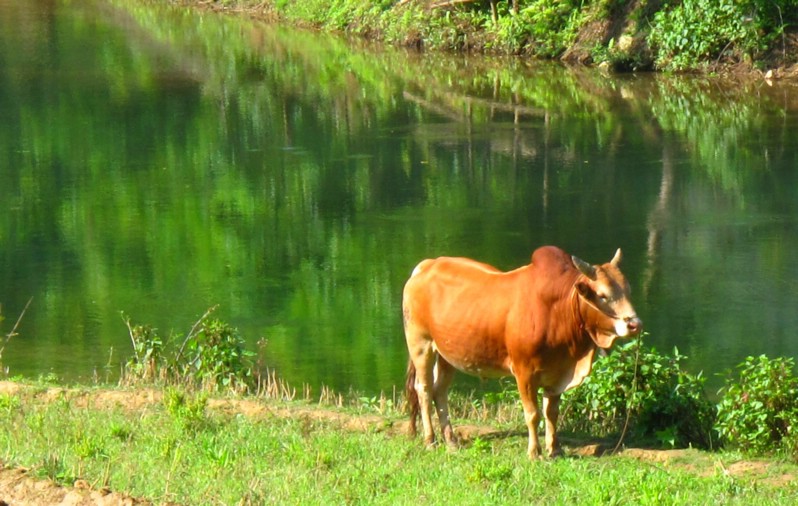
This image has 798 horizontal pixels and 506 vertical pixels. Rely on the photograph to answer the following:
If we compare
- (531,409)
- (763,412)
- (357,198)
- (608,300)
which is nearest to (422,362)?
(531,409)

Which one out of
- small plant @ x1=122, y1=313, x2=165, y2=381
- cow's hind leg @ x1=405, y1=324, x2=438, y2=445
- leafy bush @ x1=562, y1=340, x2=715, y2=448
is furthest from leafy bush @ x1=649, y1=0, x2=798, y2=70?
cow's hind leg @ x1=405, y1=324, x2=438, y2=445

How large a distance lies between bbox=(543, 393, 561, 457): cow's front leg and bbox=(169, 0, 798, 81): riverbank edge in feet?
77.7

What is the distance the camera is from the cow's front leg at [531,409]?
8695 millimetres

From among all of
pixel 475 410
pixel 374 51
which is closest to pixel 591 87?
pixel 374 51

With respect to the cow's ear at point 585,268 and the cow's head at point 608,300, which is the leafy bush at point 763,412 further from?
the cow's ear at point 585,268

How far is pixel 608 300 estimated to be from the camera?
8.38 meters

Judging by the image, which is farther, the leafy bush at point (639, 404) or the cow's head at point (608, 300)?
the leafy bush at point (639, 404)

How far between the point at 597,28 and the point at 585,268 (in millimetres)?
27690

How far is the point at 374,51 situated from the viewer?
39.3 metres

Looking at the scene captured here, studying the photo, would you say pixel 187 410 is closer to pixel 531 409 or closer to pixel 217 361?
pixel 531 409

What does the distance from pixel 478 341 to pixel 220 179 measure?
1455 centimetres

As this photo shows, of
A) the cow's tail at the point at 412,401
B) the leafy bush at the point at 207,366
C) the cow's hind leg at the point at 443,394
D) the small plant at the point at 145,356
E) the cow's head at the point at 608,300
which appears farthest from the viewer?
the small plant at the point at 145,356

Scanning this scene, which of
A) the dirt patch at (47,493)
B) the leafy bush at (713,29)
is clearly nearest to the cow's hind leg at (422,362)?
the dirt patch at (47,493)

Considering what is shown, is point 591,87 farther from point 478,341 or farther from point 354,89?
point 478,341
